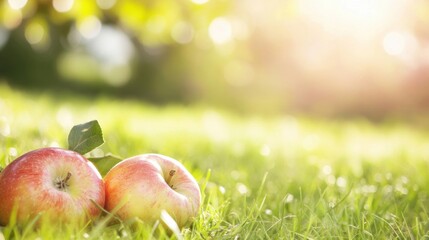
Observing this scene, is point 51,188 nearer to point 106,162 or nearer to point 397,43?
point 106,162

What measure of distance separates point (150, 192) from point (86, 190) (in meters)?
0.20

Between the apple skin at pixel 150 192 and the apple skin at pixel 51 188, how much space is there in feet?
0.21

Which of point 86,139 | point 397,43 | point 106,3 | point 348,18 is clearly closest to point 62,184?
point 86,139

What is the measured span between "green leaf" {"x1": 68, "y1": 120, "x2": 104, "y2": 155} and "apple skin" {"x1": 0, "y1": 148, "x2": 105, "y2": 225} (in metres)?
0.12

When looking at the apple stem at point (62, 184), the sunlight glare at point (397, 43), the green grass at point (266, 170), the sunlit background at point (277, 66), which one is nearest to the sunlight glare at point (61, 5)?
the green grass at point (266, 170)

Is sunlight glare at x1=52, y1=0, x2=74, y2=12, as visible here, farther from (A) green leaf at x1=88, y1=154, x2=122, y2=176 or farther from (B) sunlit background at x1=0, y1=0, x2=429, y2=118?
(B) sunlit background at x1=0, y1=0, x2=429, y2=118

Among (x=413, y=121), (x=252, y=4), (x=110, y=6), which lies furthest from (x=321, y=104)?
(x=110, y=6)

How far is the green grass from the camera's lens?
215cm

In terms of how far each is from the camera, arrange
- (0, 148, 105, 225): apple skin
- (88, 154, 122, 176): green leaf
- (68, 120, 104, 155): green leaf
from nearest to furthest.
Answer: (0, 148, 105, 225): apple skin, (68, 120, 104, 155): green leaf, (88, 154, 122, 176): green leaf

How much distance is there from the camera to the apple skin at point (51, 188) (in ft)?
6.10

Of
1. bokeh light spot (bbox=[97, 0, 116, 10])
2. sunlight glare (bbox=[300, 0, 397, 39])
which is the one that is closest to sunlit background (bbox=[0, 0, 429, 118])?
sunlight glare (bbox=[300, 0, 397, 39])

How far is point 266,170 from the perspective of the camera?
3861 mm

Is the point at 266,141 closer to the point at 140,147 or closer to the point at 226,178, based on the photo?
the point at 140,147

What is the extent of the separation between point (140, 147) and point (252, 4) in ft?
14.9
